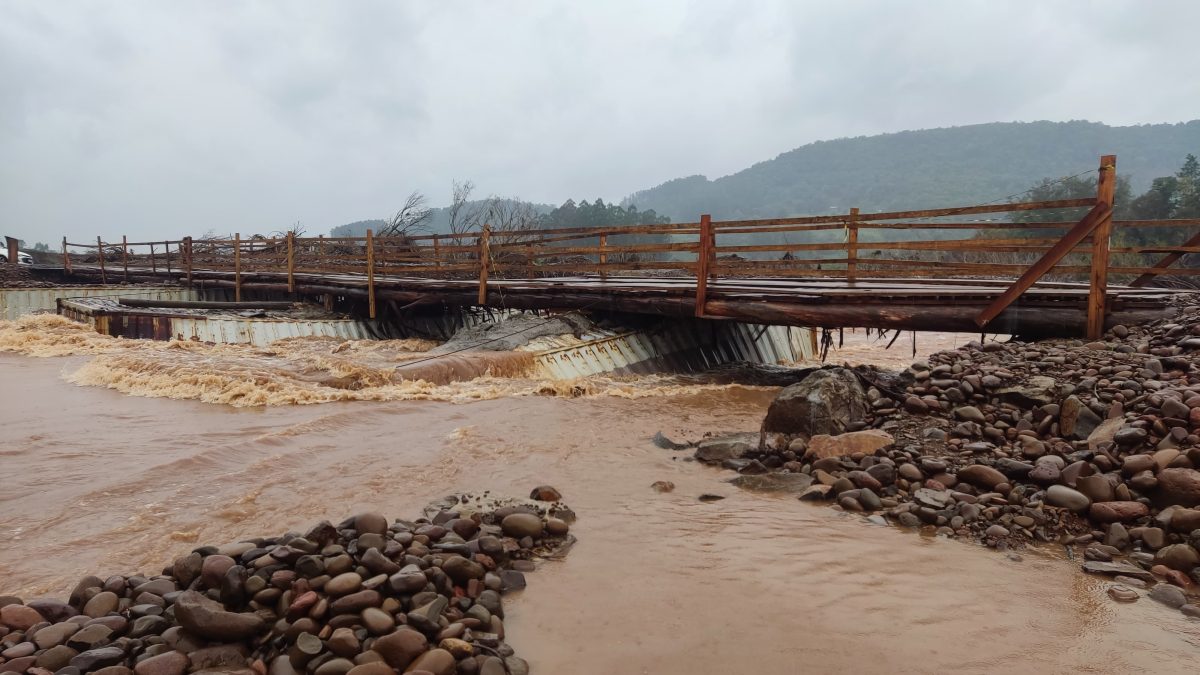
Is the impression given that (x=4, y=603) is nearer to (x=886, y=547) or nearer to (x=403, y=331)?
(x=886, y=547)

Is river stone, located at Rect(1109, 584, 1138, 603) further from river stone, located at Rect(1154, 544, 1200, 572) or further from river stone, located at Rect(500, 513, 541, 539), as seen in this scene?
river stone, located at Rect(500, 513, 541, 539)

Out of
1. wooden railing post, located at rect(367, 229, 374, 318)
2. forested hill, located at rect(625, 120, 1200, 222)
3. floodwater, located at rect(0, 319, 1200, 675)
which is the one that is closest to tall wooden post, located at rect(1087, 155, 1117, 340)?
floodwater, located at rect(0, 319, 1200, 675)

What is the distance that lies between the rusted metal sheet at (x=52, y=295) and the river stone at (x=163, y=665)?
1761 cm

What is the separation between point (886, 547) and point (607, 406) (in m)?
4.55

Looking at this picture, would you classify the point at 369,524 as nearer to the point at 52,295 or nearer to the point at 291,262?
the point at 291,262

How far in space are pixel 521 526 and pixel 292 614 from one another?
4.12 feet

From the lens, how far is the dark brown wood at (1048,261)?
Result: 6133 mm

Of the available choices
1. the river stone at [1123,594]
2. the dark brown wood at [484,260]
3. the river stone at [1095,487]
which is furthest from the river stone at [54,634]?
the dark brown wood at [484,260]

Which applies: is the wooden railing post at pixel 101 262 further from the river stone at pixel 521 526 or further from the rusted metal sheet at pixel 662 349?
the river stone at pixel 521 526

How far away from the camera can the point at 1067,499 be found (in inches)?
141

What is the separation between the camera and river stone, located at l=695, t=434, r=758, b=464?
511 cm

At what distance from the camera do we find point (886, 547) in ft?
11.2

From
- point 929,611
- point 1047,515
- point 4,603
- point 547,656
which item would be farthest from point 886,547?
point 4,603

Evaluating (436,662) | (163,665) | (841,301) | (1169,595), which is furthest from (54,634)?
(841,301)
